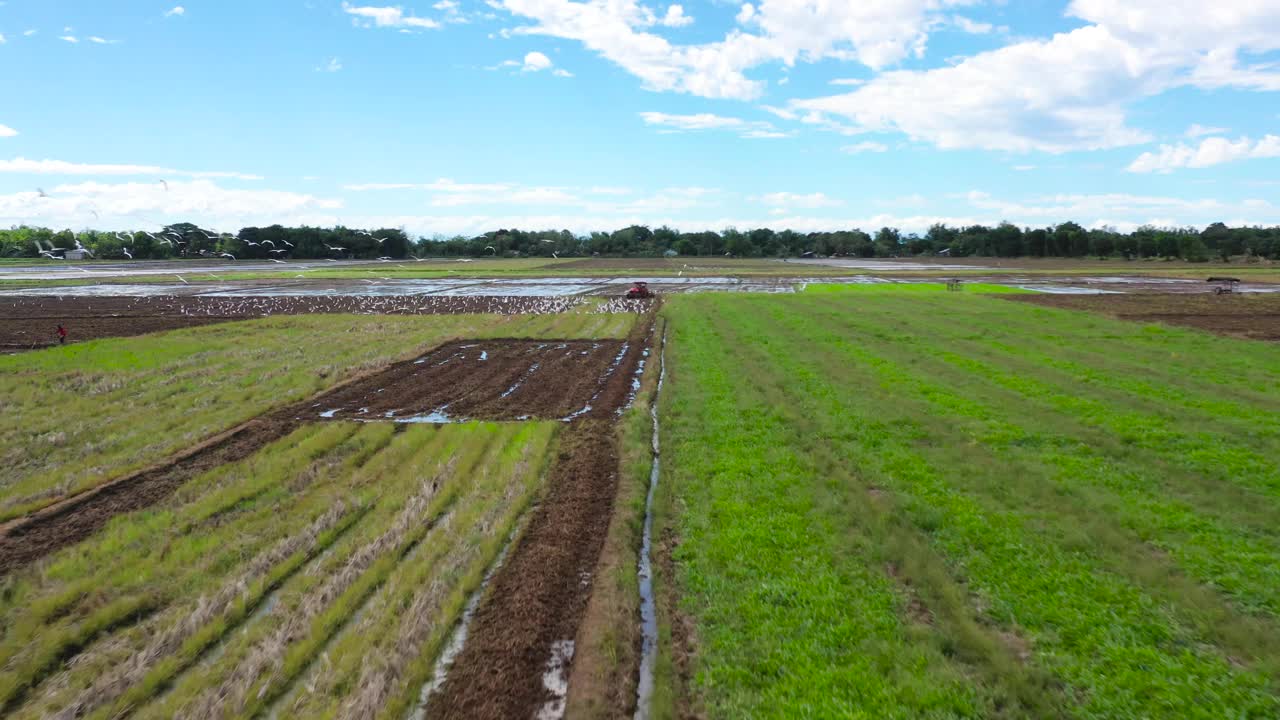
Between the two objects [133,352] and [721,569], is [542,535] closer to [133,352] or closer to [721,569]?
[721,569]

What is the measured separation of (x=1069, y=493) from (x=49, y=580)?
1392cm

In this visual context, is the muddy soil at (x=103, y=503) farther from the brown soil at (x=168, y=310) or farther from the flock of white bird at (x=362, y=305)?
the flock of white bird at (x=362, y=305)

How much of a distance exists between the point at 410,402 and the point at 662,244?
468 ft

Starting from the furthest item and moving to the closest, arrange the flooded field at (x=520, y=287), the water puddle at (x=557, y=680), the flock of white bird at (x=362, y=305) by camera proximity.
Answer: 1. the flooded field at (x=520, y=287)
2. the flock of white bird at (x=362, y=305)
3. the water puddle at (x=557, y=680)

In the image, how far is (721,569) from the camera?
8328mm

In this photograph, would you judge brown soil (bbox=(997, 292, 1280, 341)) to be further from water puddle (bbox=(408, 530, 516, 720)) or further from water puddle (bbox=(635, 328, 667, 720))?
water puddle (bbox=(408, 530, 516, 720))

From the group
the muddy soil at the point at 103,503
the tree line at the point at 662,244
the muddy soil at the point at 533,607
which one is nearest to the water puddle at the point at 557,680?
the muddy soil at the point at 533,607

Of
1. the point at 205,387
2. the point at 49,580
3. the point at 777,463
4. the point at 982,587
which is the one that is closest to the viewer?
the point at 982,587

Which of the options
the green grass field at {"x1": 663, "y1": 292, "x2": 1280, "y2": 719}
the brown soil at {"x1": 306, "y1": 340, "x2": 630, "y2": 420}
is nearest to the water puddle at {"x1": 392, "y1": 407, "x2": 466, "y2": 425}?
the brown soil at {"x1": 306, "y1": 340, "x2": 630, "y2": 420}

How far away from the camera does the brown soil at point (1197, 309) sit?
3084 cm

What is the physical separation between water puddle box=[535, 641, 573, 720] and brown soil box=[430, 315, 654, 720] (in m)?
0.05

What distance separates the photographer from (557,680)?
6316 mm

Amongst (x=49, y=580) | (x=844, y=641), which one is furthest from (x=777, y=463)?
(x=49, y=580)

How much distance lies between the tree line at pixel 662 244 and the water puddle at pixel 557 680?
122867 millimetres
